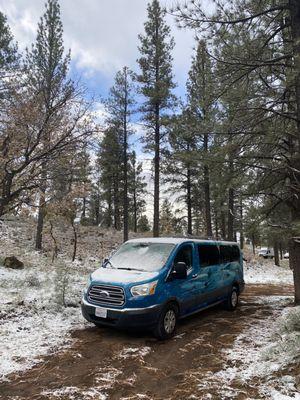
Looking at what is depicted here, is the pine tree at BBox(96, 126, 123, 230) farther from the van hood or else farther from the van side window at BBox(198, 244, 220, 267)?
the van hood

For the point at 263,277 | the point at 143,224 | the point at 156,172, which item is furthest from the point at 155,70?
the point at 143,224

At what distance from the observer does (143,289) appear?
7156 mm

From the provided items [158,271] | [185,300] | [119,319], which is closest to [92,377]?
[119,319]

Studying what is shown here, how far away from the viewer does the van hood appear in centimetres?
731

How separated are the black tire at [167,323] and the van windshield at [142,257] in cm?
87

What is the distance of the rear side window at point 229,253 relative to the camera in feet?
34.6

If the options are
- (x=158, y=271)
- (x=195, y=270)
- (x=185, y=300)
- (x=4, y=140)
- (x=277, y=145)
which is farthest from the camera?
(x=4, y=140)

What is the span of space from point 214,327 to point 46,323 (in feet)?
12.6

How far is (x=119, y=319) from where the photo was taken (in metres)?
7.02

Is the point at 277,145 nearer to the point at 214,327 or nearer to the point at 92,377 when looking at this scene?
the point at 214,327

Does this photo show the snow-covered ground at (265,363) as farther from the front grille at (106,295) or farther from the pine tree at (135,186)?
the pine tree at (135,186)

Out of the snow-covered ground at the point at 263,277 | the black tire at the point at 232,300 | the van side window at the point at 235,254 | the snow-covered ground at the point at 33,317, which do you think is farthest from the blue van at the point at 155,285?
the snow-covered ground at the point at 263,277

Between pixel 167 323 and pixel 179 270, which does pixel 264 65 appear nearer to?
pixel 179 270

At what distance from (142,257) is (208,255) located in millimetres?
2129
